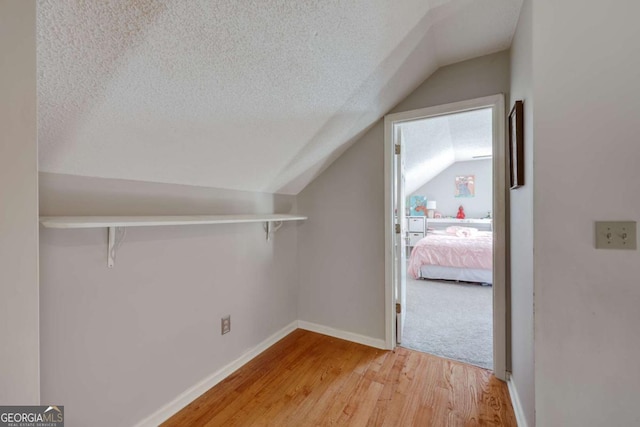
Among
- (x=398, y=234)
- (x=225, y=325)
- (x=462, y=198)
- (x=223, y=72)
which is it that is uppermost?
(x=223, y=72)

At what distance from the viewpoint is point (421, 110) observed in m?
2.06

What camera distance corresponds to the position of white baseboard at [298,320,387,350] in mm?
2275

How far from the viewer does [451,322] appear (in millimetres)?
2756

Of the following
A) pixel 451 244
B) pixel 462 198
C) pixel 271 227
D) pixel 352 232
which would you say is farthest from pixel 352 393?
pixel 462 198

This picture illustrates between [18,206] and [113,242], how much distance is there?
0.74 metres

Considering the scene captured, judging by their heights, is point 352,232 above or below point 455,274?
above

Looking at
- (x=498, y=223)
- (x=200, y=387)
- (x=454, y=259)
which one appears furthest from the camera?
(x=454, y=259)

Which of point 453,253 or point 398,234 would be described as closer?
point 398,234

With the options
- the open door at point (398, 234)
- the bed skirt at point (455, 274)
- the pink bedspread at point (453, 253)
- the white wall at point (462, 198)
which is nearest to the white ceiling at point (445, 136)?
the open door at point (398, 234)

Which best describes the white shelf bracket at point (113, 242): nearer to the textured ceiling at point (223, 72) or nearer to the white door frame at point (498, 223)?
the textured ceiling at point (223, 72)

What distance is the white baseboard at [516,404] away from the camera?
1.41m

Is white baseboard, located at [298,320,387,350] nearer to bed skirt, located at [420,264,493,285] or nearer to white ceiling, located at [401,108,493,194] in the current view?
white ceiling, located at [401,108,493,194]

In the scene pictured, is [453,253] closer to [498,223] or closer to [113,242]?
[498,223]

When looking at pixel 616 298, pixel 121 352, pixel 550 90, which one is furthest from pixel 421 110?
pixel 121 352
